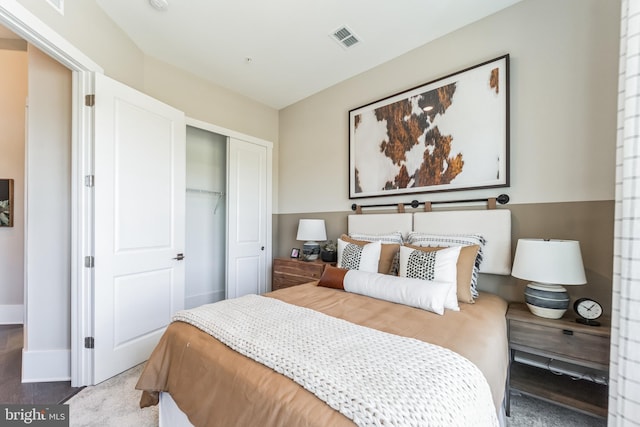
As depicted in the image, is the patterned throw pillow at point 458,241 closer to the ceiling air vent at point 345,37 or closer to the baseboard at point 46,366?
the ceiling air vent at point 345,37

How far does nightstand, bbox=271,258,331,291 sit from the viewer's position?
2996mm

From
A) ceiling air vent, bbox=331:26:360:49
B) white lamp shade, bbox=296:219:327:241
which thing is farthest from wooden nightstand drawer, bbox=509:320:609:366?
ceiling air vent, bbox=331:26:360:49

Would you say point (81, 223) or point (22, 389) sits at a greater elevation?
point (81, 223)

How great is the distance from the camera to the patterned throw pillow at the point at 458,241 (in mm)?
1912

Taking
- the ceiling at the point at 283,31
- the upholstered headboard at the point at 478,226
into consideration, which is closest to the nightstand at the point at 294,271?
the upholstered headboard at the point at 478,226

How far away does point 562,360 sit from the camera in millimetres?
1573

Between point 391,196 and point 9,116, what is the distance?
4781 millimetres

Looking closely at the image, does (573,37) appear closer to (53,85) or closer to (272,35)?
(272,35)

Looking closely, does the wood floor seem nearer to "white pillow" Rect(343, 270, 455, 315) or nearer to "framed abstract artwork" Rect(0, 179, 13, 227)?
"framed abstract artwork" Rect(0, 179, 13, 227)

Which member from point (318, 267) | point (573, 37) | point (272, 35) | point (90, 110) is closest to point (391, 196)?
point (318, 267)

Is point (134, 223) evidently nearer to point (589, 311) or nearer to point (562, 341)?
point (562, 341)

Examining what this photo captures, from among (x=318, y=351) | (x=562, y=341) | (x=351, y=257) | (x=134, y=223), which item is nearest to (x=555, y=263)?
(x=562, y=341)

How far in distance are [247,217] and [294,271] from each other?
3.32 feet

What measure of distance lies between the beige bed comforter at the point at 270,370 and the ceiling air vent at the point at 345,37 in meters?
2.36
